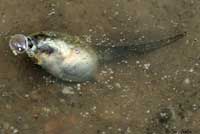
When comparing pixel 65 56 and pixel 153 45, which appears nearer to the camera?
pixel 65 56

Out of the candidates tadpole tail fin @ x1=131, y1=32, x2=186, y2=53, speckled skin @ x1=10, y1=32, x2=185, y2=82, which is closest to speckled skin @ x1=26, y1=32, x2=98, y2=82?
speckled skin @ x1=10, y1=32, x2=185, y2=82

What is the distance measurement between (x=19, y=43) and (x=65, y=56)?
20 cm

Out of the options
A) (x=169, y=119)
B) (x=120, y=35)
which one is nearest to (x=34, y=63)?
(x=120, y=35)

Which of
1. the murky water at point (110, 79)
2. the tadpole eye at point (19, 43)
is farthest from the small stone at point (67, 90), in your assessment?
the tadpole eye at point (19, 43)

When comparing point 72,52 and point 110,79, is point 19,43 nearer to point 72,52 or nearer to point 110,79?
point 72,52

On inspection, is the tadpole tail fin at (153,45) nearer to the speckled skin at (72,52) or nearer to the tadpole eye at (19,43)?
the speckled skin at (72,52)

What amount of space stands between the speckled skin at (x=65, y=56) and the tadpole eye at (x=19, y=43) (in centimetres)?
3

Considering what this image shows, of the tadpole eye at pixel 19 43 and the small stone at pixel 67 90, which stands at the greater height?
the tadpole eye at pixel 19 43

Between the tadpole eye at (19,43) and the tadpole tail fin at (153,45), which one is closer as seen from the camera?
the tadpole eye at (19,43)

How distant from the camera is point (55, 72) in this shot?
7.92 ft

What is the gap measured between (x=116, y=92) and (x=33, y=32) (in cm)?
46

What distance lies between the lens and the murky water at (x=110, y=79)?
240cm

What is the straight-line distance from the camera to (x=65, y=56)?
239 centimetres

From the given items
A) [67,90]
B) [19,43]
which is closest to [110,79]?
[67,90]
